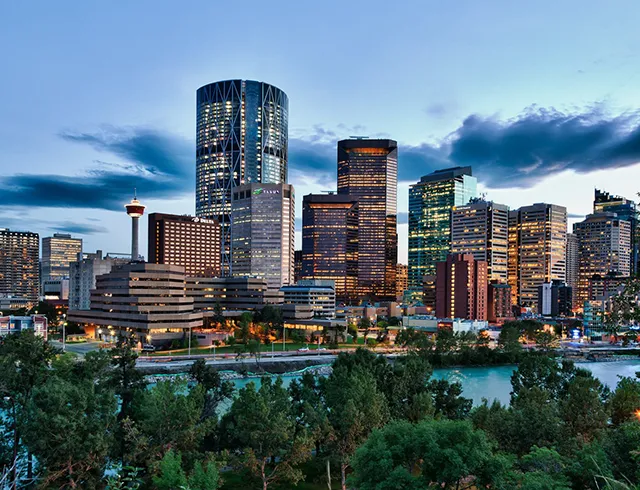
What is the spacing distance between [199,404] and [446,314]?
372ft

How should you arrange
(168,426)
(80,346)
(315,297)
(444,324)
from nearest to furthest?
(168,426)
(80,346)
(444,324)
(315,297)

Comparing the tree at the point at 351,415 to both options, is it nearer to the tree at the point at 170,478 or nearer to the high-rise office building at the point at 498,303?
the tree at the point at 170,478

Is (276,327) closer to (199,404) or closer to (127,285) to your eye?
(127,285)

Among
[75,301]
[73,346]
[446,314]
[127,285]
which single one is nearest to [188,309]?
[127,285]

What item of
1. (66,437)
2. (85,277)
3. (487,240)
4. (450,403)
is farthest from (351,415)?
(487,240)

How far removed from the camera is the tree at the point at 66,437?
72.5 feet

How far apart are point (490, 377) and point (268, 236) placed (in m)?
123

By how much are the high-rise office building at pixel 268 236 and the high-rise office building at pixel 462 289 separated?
207 feet

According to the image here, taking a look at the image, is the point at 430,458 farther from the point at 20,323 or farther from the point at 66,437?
the point at 20,323

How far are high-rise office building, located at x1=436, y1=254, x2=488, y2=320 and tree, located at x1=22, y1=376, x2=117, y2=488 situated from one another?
389 ft

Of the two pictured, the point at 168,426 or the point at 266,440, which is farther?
the point at 266,440

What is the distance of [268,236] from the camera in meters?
189

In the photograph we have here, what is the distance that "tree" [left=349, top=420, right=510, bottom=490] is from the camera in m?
17.7

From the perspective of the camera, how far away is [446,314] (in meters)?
136
